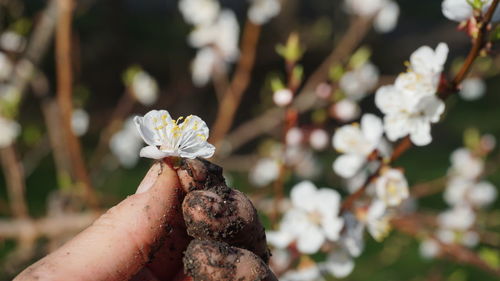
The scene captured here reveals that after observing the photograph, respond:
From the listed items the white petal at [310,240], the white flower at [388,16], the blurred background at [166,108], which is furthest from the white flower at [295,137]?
the white flower at [388,16]

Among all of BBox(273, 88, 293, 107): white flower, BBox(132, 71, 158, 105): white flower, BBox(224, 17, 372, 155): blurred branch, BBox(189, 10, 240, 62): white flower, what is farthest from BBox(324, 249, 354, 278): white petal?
BBox(132, 71, 158, 105): white flower

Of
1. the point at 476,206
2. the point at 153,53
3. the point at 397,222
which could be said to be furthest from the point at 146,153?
the point at 153,53

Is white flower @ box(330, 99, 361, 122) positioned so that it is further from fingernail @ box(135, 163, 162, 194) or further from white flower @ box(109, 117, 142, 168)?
white flower @ box(109, 117, 142, 168)

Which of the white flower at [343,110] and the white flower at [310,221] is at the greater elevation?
the white flower at [343,110]

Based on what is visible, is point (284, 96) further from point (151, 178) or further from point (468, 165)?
point (468, 165)

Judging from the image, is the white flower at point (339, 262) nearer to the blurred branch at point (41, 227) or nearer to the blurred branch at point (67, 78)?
the blurred branch at point (67, 78)

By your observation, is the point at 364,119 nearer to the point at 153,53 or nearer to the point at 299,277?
the point at 299,277
